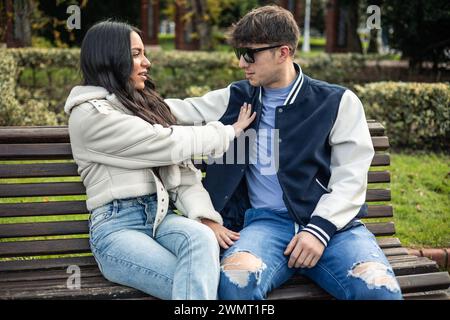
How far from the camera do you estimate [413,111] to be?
819 centimetres

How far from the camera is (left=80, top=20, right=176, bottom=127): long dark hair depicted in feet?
10.6

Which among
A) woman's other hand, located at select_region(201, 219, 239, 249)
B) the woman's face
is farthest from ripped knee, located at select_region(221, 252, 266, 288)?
the woman's face

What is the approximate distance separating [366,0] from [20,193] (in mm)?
8937

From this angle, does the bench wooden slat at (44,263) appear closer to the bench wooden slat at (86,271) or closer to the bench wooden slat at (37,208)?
the bench wooden slat at (86,271)

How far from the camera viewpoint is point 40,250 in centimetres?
348

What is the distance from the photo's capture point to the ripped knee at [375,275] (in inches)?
113

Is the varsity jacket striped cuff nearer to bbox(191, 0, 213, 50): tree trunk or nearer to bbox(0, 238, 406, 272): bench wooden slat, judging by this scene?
bbox(0, 238, 406, 272): bench wooden slat

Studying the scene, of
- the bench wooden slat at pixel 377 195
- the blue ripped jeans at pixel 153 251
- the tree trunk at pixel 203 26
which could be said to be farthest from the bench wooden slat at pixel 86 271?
the tree trunk at pixel 203 26

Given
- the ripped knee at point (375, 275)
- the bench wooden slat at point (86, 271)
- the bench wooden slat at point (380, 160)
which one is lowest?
the bench wooden slat at point (86, 271)

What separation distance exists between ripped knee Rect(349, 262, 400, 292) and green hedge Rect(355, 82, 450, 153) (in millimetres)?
5518

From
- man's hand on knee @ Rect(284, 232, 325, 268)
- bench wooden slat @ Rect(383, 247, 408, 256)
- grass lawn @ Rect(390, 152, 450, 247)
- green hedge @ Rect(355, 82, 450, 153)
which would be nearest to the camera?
man's hand on knee @ Rect(284, 232, 325, 268)

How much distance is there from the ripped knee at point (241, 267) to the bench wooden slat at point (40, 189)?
1035mm

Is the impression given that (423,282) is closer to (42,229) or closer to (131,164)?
(131,164)

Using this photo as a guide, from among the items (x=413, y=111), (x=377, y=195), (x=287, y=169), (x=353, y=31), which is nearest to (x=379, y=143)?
(x=377, y=195)
